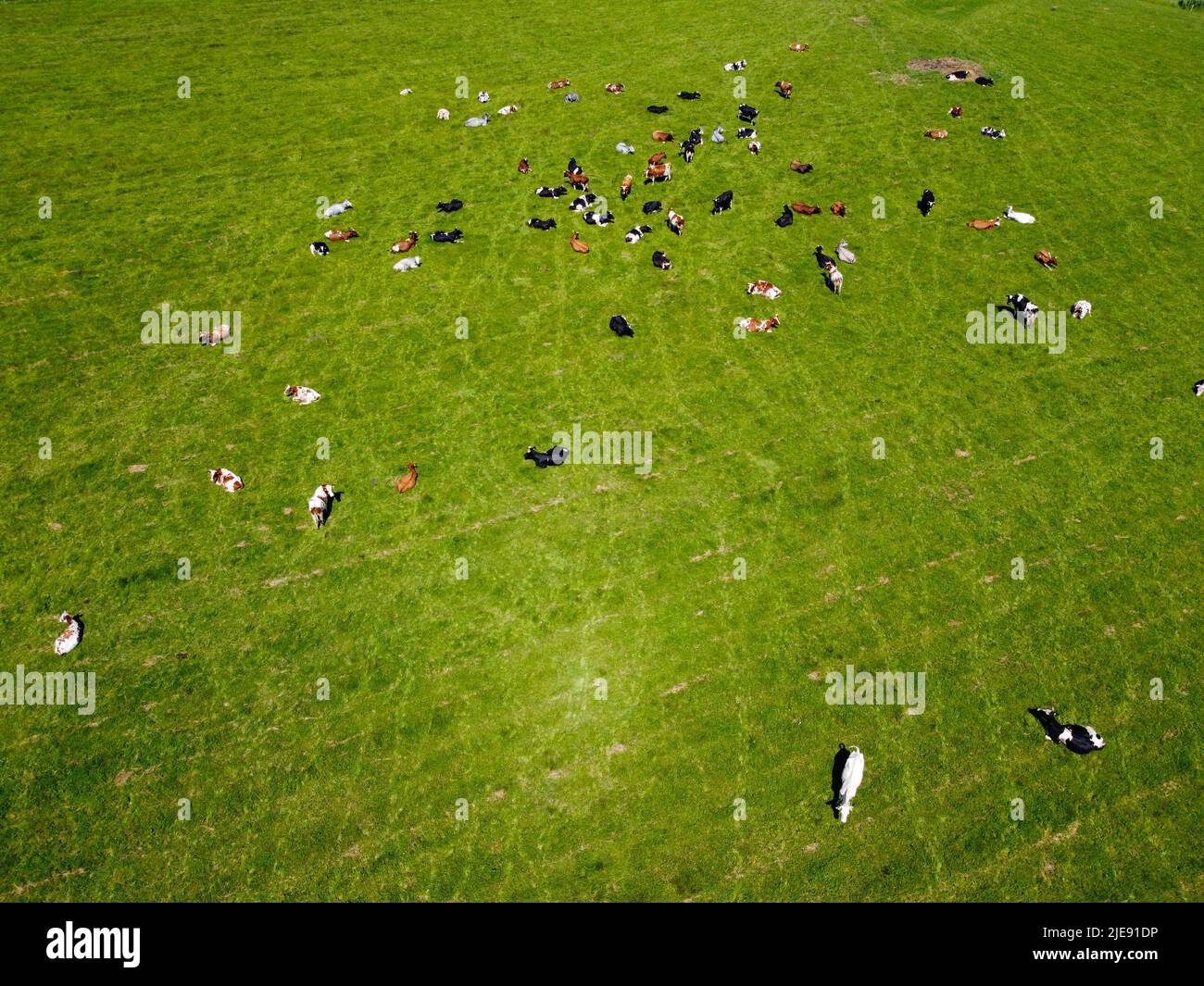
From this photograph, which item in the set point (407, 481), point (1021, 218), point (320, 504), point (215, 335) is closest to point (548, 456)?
point (407, 481)

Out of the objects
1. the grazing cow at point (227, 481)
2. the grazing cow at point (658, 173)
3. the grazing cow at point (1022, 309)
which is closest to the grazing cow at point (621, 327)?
the grazing cow at point (658, 173)

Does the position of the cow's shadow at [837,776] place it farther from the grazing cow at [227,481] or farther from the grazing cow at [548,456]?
the grazing cow at [227,481]

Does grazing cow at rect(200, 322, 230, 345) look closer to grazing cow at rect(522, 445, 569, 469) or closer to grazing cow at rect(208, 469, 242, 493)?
grazing cow at rect(208, 469, 242, 493)

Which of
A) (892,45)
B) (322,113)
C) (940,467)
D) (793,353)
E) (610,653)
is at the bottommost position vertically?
(610,653)
